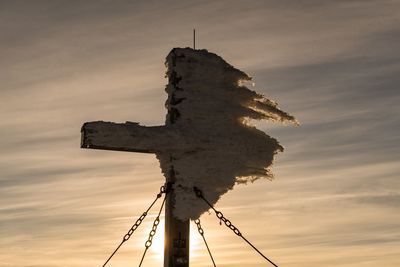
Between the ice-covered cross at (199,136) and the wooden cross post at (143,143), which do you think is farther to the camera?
the ice-covered cross at (199,136)

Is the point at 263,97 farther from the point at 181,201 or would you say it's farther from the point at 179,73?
the point at 181,201

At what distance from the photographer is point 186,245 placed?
1013 centimetres

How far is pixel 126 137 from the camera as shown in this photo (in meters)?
10.0

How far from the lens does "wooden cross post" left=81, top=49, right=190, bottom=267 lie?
991cm

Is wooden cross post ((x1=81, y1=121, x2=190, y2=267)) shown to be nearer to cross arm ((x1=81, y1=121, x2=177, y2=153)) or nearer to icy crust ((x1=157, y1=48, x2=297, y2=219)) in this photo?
cross arm ((x1=81, y1=121, x2=177, y2=153))

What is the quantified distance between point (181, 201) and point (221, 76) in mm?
2048

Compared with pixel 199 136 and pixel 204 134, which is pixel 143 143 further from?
pixel 204 134

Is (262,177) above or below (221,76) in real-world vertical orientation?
below

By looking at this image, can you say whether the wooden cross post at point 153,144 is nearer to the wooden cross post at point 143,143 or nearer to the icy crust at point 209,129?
the wooden cross post at point 143,143

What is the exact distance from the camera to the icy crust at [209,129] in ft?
34.0

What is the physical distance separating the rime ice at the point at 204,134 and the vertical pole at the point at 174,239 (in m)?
0.11

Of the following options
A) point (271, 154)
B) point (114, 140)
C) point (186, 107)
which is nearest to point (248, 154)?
point (271, 154)

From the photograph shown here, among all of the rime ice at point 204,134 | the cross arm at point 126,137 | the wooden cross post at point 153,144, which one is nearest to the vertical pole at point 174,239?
the wooden cross post at point 153,144

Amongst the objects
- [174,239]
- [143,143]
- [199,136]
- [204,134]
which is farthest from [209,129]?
[174,239]
